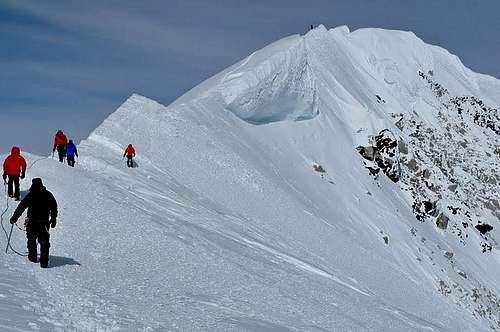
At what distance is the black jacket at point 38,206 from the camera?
11883 millimetres

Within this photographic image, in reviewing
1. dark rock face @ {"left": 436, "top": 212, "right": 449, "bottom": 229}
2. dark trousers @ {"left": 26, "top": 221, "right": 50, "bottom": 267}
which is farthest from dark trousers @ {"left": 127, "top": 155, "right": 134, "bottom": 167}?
dark rock face @ {"left": 436, "top": 212, "right": 449, "bottom": 229}

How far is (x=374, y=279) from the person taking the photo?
2739 centimetres

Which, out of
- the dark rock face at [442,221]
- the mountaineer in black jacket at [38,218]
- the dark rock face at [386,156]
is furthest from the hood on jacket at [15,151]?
the dark rock face at [442,221]

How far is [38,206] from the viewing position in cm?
1195

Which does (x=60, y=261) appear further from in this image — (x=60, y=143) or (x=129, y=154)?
(x=129, y=154)

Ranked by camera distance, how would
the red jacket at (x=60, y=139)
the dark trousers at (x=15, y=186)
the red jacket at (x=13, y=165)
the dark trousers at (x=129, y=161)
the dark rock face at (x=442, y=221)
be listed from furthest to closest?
the dark rock face at (x=442, y=221) < the dark trousers at (x=129, y=161) < the red jacket at (x=60, y=139) < the dark trousers at (x=15, y=186) < the red jacket at (x=13, y=165)

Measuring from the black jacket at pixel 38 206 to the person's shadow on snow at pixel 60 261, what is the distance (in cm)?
88

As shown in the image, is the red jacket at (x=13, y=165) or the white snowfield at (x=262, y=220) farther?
the red jacket at (x=13, y=165)

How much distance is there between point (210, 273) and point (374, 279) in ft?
48.2

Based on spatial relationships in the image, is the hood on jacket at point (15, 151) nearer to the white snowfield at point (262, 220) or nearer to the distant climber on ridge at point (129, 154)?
the white snowfield at point (262, 220)

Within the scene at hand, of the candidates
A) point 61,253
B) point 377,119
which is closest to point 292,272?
point 61,253

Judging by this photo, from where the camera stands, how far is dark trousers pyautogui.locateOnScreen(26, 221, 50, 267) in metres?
11.3

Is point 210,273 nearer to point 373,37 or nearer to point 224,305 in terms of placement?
point 224,305

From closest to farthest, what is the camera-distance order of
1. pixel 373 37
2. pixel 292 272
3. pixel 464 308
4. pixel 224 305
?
pixel 224 305 < pixel 292 272 < pixel 464 308 < pixel 373 37
